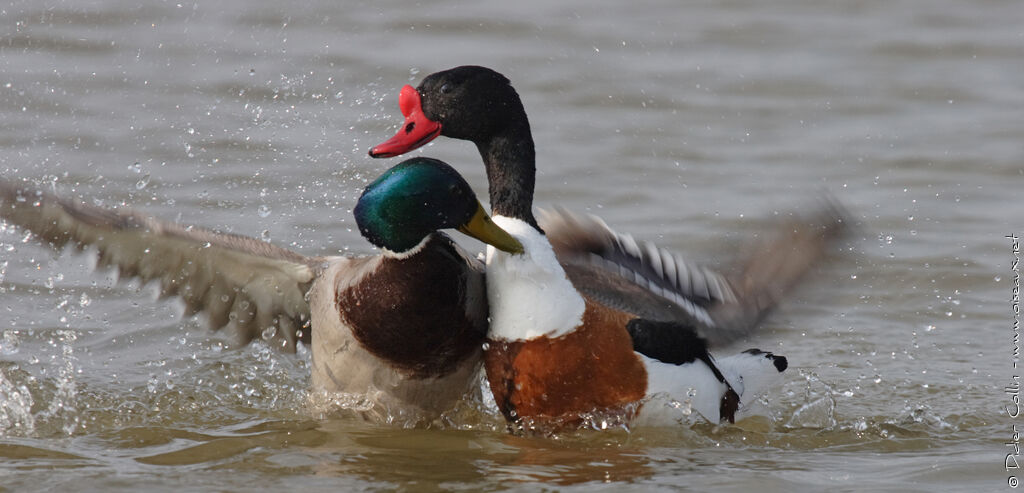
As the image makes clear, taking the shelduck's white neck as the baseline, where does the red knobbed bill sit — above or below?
above

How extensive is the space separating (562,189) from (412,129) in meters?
3.81

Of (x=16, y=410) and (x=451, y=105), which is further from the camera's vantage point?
(x=16, y=410)

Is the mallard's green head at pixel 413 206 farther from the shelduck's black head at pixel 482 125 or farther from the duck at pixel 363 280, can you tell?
the shelduck's black head at pixel 482 125

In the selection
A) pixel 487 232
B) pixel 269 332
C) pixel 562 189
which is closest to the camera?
pixel 487 232

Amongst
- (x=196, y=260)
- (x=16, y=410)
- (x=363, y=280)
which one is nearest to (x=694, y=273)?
(x=363, y=280)

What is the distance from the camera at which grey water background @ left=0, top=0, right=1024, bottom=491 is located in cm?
532

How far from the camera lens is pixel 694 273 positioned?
568 cm

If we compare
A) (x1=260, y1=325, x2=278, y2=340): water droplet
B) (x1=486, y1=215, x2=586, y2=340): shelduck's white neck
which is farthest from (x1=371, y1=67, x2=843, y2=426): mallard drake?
(x1=260, y1=325, x2=278, y2=340): water droplet

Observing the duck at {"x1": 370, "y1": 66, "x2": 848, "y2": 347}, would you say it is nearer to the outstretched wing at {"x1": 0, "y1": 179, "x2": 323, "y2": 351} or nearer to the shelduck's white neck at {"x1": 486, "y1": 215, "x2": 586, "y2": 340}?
the shelduck's white neck at {"x1": 486, "y1": 215, "x2": 586, "y2": 340}

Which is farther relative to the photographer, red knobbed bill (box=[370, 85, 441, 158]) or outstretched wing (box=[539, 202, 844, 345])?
outstretched wing (box=[539, 202, 844, 345])

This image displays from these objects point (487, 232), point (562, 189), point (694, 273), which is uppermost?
point (562, 189)

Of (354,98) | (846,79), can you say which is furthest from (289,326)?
(846,79)

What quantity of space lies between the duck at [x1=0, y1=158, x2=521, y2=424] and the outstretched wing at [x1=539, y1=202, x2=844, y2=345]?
0.53 metres

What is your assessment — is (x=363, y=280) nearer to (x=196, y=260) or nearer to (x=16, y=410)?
(x=196, y=260)
